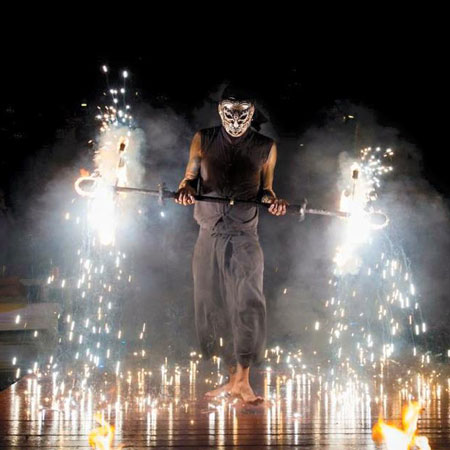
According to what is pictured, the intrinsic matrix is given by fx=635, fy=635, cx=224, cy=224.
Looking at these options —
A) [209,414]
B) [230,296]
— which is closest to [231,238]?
[230,296]

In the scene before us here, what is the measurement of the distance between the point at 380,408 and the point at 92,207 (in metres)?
4.85

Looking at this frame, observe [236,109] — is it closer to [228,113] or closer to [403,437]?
[228,113]

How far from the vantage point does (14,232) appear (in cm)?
1248

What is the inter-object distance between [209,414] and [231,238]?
1668mm

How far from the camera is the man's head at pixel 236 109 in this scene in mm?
5973

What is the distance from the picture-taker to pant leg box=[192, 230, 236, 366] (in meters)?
6.09

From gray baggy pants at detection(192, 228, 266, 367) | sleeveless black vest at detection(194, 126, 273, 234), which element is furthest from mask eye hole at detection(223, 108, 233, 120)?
gray baggy pants at detection(192, 228, 266, 367)

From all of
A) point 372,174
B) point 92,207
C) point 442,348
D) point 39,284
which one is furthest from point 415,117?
point 39,284

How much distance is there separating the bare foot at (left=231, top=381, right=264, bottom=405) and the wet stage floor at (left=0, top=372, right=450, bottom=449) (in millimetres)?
118

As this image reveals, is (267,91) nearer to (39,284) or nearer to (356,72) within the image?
(356,72)

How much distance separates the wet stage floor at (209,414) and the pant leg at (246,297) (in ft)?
1.70

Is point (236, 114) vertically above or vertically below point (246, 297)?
above

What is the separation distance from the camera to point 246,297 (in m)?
5.89

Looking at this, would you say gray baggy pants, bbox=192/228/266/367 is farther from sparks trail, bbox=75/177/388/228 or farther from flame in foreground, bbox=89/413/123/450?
flame in foreground, bbox=89/413/123/450
